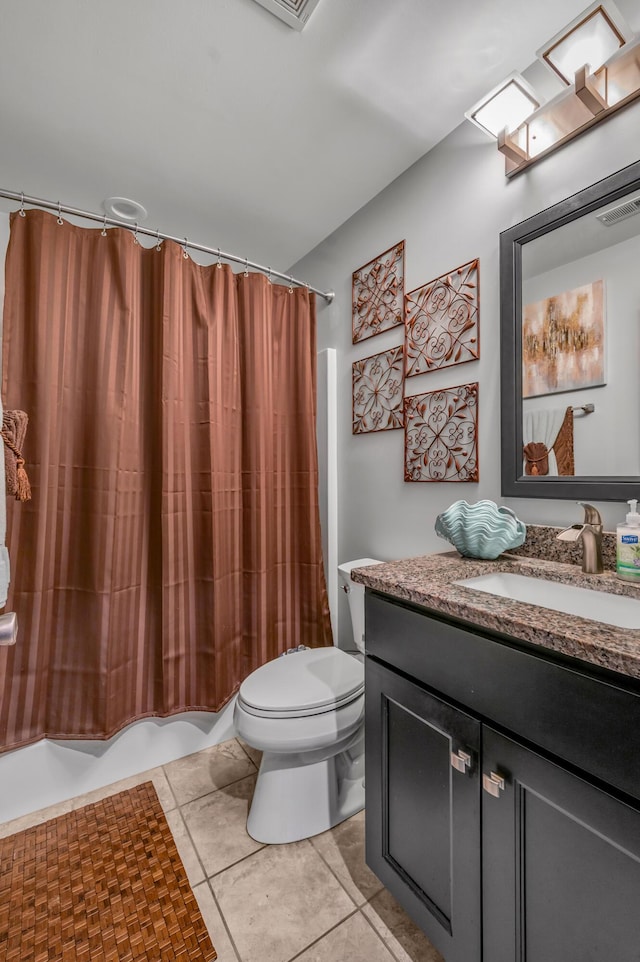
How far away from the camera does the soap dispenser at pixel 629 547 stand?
3.18ft

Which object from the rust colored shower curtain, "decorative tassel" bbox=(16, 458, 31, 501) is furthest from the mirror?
"decorative tassel" bbox=(16, 458, 31, 501)

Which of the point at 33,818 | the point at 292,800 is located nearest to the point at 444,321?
the point at 292,800

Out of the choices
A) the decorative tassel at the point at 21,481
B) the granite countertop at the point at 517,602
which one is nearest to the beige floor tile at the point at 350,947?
the granite countertop at the point at 517,602

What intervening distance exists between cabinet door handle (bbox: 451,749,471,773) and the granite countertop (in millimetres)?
261

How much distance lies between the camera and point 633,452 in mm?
1052

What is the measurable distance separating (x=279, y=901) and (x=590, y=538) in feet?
4.16

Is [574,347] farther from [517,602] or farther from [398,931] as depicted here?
[398,931]

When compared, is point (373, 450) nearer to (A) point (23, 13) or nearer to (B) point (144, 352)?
(B) point (144, 352)

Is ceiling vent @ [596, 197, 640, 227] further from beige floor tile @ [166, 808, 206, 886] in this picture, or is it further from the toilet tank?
beige floor tile @ [166, 808, 206, 886]

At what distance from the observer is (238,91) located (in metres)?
1.31

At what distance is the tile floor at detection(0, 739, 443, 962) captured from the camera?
39.8 inches

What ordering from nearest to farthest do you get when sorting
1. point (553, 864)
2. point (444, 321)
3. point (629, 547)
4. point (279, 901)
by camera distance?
1. point (553, 864)
2. point (629, 547)
3. point (279, 901)
4. point (444, 321)

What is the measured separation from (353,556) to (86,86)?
6.31 feet

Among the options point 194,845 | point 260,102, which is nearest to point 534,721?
point 194,845
